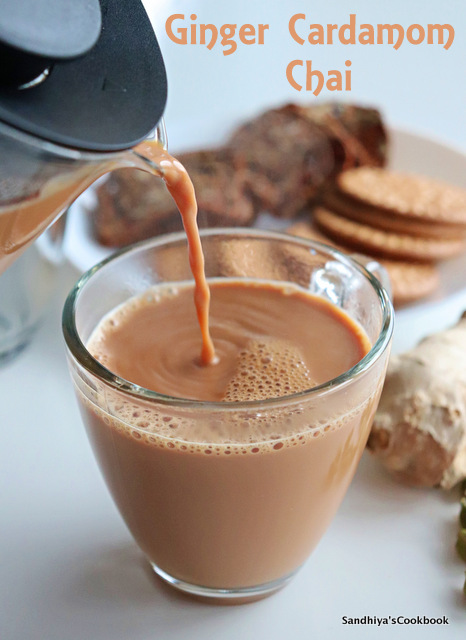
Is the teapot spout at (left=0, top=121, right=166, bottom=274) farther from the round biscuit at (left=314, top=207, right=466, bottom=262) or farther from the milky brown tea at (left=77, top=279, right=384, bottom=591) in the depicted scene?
the round biscuit at (left=314, top=207, right=466, bottom=262)

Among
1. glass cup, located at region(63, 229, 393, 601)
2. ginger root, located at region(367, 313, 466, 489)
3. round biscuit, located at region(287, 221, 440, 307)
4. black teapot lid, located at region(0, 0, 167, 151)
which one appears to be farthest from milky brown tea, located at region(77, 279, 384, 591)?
round biscuit, located at region(287, 221, 440, 307)

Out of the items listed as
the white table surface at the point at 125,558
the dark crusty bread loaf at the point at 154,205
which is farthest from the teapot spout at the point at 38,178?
the dark crusty bread loaf at the point at 154,205

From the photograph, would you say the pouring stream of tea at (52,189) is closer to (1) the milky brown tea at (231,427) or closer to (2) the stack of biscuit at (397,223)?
(1) the milky brown tea at (231,427)

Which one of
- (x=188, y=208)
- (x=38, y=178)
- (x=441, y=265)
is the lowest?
(x=441, y=265)

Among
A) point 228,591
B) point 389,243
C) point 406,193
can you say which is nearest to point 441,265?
point 389,243

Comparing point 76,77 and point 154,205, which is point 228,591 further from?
point 154,205

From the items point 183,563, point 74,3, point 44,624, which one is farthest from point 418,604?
point 74,3
